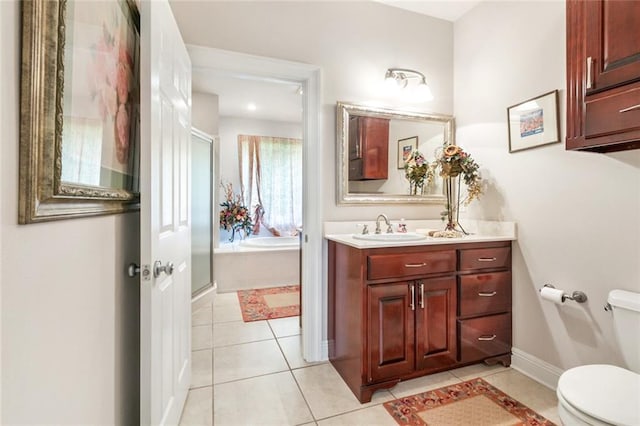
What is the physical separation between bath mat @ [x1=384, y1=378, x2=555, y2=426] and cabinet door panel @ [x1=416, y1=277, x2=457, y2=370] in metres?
0.17

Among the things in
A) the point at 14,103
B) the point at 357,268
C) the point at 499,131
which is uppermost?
the point at 499,131

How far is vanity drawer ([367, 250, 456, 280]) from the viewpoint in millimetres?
1738

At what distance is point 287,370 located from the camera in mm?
2072

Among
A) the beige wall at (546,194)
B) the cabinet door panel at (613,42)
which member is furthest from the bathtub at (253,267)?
the cabinet door panel at (613,42)

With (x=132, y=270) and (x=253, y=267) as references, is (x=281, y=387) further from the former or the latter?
(x=253, y=267)

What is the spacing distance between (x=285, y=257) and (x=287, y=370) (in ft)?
6.66

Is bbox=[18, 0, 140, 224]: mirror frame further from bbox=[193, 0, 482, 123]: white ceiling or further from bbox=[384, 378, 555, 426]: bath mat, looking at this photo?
bbox=[384, 378, 555, 426]: bath mat

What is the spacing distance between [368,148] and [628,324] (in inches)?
68.2

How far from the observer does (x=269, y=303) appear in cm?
340

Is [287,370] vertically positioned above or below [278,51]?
below

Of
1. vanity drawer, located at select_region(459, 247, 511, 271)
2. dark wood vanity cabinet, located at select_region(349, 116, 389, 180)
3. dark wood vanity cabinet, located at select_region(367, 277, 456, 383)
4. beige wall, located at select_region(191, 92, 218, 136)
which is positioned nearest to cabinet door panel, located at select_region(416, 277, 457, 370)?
dark wood vanity cabinet, located at select_region(367, 277, 456, 383)

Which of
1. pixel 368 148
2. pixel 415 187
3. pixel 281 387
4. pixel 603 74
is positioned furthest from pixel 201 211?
pixel 603 74

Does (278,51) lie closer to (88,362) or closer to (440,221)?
(440,221)

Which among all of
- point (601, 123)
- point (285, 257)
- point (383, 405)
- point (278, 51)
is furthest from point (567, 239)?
point (285, 257)
